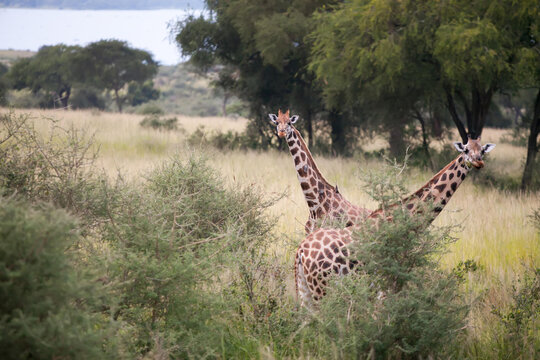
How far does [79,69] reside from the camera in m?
35.2

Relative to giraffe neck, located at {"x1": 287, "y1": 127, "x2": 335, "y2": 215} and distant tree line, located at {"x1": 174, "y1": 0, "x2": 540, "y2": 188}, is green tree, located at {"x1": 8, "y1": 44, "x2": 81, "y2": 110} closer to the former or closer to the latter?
distant tree line, located at {"x1": 174, "y1": 0, "x2": 540, "y2": 188}

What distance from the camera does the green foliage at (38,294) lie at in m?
2.41

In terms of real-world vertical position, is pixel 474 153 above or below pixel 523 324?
above

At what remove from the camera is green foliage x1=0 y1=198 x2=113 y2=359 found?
241 centimetres

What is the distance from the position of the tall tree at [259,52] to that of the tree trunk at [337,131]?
0.09 m

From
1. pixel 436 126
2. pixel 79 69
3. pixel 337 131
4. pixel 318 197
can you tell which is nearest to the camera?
pixel 318 197

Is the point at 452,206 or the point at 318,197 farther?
the point at 452,206

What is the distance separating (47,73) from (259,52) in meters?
23.7

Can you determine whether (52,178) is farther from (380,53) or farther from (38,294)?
(380,53)

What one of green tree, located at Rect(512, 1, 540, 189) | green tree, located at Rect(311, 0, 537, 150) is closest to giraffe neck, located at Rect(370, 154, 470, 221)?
green tree, located at Rect(311, 0, 537, 150)

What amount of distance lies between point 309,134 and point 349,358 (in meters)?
15.3

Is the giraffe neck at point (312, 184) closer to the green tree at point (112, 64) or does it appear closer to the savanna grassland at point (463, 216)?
the savanna grassland at point (463, 216)

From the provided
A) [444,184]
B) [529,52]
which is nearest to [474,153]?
[444,184]

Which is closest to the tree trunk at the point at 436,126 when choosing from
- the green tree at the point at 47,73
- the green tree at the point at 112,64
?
the green tree at the point at 112,64
